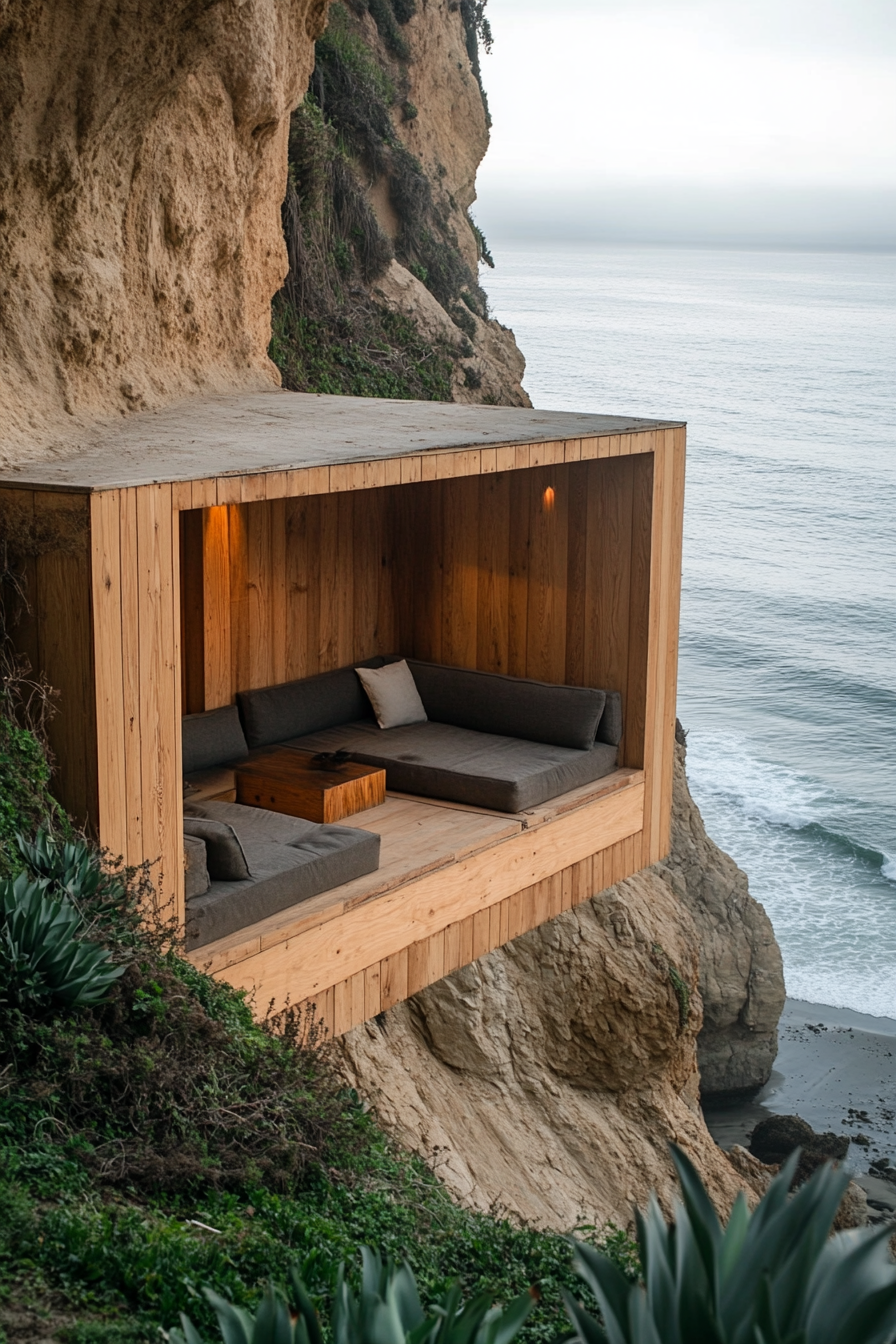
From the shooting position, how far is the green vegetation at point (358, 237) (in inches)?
475

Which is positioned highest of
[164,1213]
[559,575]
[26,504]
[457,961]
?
[26,504]

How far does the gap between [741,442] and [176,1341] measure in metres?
45.1

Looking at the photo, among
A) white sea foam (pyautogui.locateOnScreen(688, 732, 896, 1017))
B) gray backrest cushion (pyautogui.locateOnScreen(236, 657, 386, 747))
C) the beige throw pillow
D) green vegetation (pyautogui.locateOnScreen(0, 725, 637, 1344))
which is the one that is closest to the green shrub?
green vegetation (pyautogui.locateOnScreen(0, 725, 637, 1344))

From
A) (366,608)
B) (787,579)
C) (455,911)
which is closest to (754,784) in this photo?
(787,579)

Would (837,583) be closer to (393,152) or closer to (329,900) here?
(393,152)

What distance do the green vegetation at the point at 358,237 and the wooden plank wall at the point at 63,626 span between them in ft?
22.4

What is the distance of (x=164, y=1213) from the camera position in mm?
3727

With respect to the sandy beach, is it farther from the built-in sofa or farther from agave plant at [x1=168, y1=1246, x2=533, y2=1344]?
agave plant at [x1=168, y1=1246, x2=533, y2=1344]

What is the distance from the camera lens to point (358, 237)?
1362cm

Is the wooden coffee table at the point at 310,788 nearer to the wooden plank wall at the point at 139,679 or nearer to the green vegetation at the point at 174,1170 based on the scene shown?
the wooden plank wall at the point at 139,679

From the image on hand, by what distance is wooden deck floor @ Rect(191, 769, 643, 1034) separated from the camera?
5.70 metres

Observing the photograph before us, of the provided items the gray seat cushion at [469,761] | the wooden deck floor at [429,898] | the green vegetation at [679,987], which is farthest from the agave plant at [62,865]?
the green vegetation at [679,987]

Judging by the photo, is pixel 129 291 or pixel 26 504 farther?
pixel 129 291

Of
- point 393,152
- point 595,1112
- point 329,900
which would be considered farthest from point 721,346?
point 329,900
